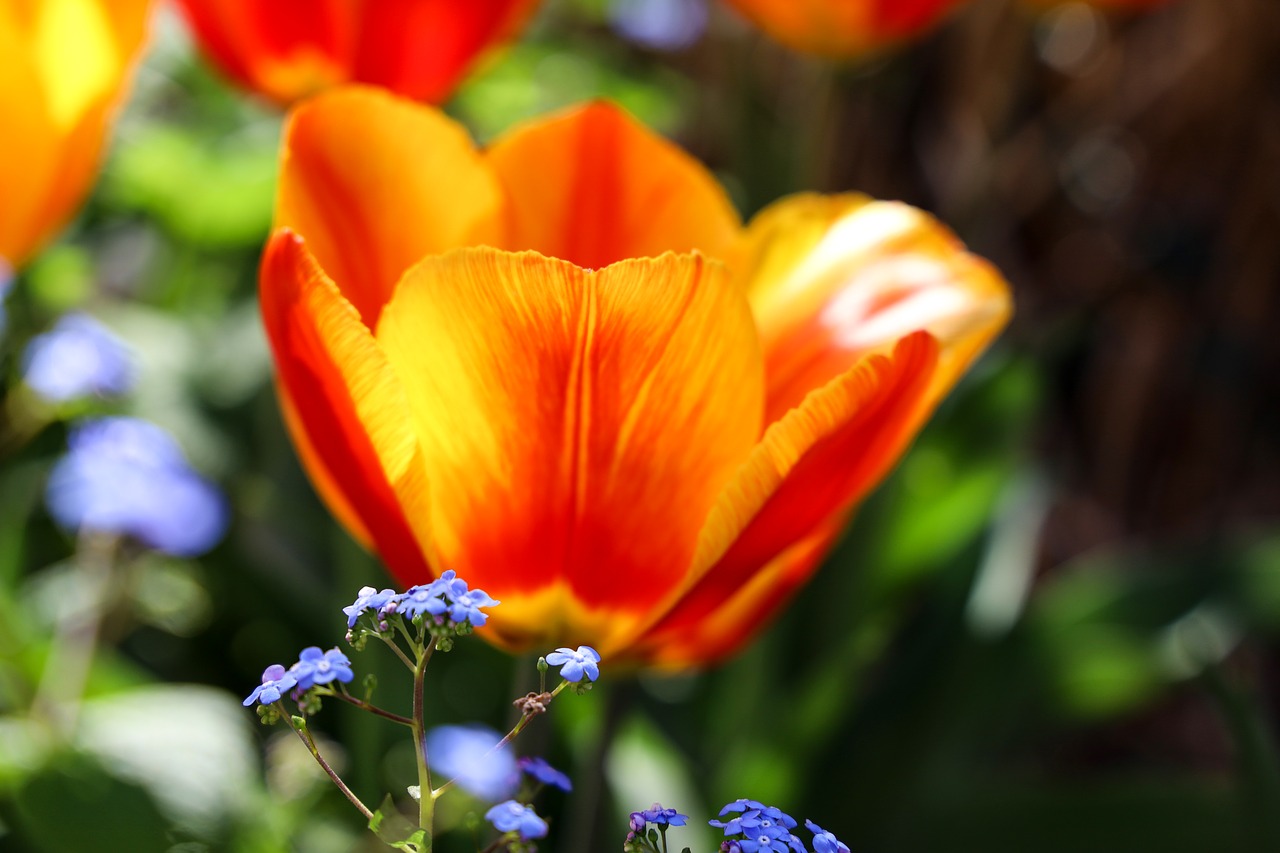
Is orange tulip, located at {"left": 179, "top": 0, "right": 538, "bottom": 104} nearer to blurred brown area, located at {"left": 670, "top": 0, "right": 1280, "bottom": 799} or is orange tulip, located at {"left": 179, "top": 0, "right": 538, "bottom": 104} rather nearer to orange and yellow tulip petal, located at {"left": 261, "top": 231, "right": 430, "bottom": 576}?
orange and yellow tulip petal, located at {"left": 261, "top": 231, "right": 430, "bottom": 576}

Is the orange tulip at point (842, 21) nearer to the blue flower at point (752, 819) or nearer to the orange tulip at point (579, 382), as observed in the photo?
the orange tulip at point (579, 382)

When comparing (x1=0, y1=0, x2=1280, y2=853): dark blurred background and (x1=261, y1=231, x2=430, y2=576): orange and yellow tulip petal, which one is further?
(x1=0, y1=0, x2=1280, y2=853): dark blurred background

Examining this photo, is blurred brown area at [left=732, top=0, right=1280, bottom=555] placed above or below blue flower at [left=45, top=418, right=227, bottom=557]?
above

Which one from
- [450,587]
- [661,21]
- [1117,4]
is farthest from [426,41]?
[661,21]

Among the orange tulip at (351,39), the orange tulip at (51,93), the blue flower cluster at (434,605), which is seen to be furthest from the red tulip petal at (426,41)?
the blue flower cluster at (434,605)

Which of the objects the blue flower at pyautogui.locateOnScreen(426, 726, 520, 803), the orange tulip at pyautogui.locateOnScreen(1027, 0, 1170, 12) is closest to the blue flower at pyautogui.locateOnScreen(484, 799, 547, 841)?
the blue flower at pyautogui.locateOnScreen(426, 726, 520, 803)

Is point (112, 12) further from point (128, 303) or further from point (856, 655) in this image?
point (128, 303)

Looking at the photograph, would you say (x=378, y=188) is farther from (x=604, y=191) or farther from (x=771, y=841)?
(x=771, y=841)
